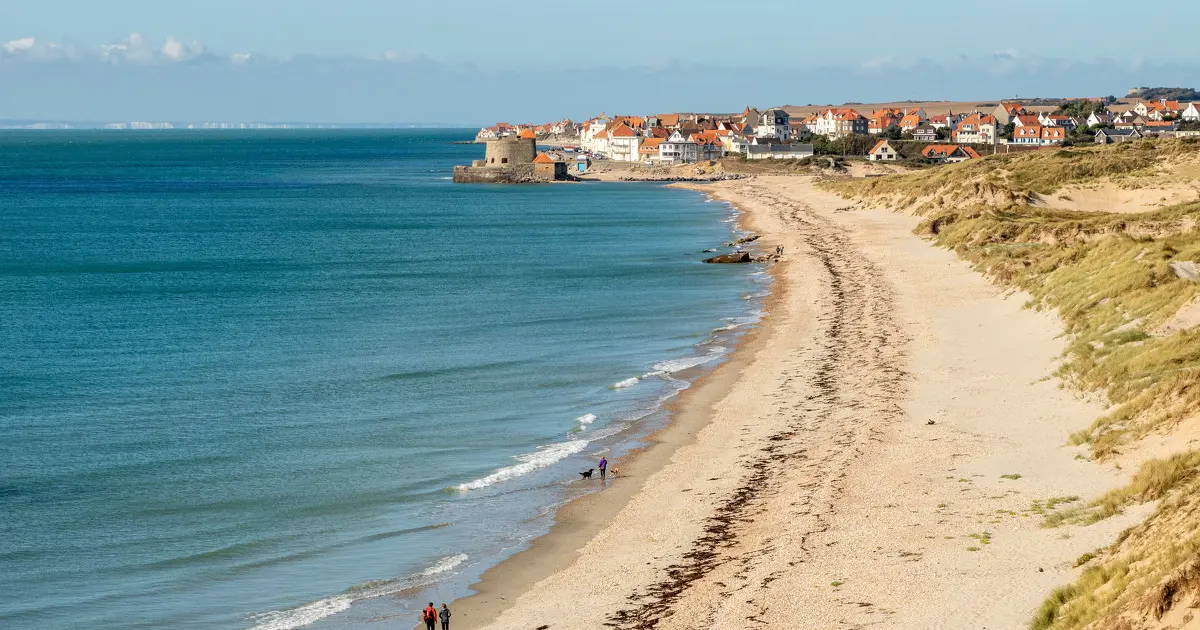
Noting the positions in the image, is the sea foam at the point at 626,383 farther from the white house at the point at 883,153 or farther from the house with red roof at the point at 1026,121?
the house with red roof at the point at 1026,121

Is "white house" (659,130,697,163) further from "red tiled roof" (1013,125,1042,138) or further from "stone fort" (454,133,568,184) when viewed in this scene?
"red tiled roof" (1013,125,1042,138)

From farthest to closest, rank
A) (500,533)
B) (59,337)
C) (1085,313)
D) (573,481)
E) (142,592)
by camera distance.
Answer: (59,337) → (1085,313) → (573,481) → (500,533) → (142,592)

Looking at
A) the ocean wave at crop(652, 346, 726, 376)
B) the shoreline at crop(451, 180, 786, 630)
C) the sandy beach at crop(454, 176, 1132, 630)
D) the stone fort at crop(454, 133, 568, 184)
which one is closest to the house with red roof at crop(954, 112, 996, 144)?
the stone fort at crop(454, 133, 568, 184)

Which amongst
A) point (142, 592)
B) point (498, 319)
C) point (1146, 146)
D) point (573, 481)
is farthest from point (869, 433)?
point (1146, 146)

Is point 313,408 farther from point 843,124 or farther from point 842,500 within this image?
point 843,124

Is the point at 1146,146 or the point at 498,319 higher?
the point at 1146,146

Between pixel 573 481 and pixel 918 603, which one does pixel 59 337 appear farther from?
pixel 918 603

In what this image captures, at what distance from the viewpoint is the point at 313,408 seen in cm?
2998

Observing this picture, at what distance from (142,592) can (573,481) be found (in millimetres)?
8239

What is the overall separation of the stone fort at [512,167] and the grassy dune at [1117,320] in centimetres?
6871

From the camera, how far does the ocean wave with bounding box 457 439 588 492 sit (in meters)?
23.7

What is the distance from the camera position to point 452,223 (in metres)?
90.9

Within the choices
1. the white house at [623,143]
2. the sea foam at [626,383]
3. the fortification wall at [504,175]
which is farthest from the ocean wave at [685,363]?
the white house at [623,143]

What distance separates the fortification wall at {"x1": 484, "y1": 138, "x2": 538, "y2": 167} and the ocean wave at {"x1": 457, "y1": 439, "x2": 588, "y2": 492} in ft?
387
